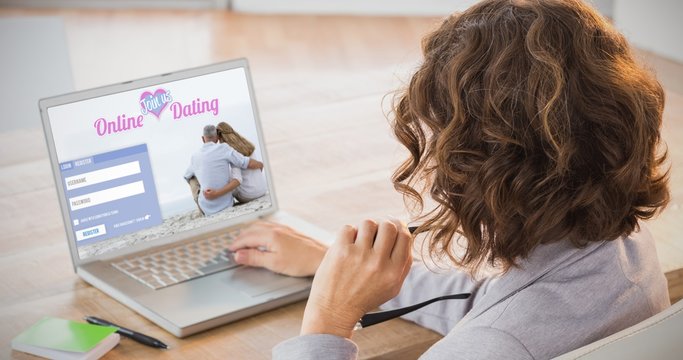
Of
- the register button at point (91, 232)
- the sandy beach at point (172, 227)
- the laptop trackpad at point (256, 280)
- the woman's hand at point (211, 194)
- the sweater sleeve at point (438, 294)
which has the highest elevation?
the woman's hand at point (211, 194)

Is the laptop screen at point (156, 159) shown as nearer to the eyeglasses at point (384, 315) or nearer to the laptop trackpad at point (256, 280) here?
the laptop trackpad at point (256, 280)

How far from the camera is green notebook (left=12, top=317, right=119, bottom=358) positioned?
4.27 feet

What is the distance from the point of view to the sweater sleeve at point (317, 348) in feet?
3.89

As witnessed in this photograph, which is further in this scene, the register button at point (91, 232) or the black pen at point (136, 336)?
the register button at point (91, 232)

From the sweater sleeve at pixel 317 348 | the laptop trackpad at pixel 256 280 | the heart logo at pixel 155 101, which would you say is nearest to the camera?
the sweater sleeve at pixel 317 348

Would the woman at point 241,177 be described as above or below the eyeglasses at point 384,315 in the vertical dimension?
above

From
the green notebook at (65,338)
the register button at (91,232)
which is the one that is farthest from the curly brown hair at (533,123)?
the register button at (91,232)

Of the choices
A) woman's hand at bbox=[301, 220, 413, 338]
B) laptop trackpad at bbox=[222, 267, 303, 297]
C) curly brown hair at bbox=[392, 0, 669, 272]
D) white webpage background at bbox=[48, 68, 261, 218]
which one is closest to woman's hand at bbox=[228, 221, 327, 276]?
laptop trackpad at bbox=[222, 267, 303, 297]

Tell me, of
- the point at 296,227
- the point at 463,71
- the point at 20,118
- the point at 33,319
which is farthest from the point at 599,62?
the point at 20,118

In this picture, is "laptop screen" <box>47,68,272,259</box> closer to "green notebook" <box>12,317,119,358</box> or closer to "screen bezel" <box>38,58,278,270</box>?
"screen bezel" <box>38,58,278,270</box>

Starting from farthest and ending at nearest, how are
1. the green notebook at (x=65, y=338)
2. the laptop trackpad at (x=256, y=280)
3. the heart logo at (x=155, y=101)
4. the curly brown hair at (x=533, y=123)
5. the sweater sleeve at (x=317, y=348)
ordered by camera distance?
the heart logo at (x=155, y=101), the laptop trackpad at (x=256, y=280), the green notebook at (x=65, y=338), the sweater sleeve at (x=317, y=348), the curly brown hair at (x=533, y=123)

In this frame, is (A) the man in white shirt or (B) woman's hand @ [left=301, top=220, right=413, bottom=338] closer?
(B) woman's hand @ [left=301, top=220, right=413, bottom=338]

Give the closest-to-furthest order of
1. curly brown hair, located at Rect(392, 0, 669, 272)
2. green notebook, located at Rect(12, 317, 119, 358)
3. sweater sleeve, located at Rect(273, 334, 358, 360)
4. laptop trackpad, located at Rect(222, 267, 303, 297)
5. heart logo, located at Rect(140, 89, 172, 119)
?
curly brown hair, located at Rect(392, 0, 669, 272) → sweater sleeve, located at Rect(273, 334, 358, 360) → green notebook, located at Rect(12, 317, 119, 358) → laptop trackpad, located at Rect(222, 267, 303, 297) → heart logo, located at Rect(140, 89, 172, 119)

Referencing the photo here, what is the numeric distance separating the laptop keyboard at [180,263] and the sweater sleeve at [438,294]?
27 cm
